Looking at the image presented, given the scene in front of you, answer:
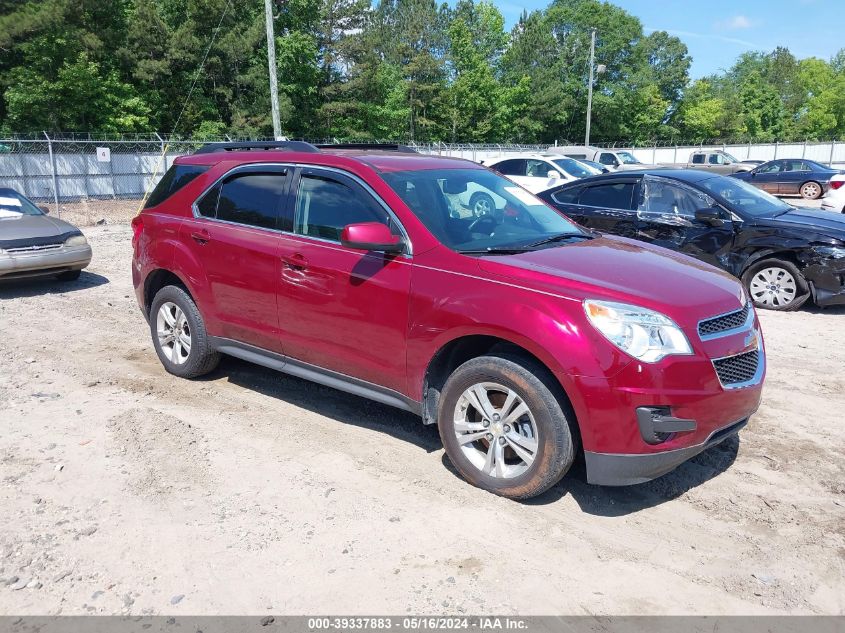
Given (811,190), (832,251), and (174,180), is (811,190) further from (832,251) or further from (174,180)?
(174,180)

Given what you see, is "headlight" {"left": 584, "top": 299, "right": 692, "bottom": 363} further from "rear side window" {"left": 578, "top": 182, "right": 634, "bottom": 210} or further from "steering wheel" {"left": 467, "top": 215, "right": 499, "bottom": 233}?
"rear side window" {"left": 578, "top": 182, "right": 634, "bottom": 210}

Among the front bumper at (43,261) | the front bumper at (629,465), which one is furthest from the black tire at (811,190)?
the front bumper at (629,465)

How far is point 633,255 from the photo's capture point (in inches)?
175

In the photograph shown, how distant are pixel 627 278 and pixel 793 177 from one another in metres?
25.6

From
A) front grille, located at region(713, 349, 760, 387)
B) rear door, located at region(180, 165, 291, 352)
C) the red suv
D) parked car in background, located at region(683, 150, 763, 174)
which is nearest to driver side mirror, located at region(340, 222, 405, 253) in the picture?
the red suv

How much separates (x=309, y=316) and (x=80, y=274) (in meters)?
7.68

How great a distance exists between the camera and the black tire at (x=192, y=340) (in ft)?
18.5

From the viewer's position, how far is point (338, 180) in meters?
4.68

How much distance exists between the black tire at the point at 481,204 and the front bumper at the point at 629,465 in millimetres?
1866

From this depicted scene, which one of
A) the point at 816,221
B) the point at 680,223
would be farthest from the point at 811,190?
the point at 680,223

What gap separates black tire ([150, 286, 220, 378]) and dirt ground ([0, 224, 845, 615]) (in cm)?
21

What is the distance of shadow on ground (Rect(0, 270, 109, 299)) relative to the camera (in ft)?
31.4
